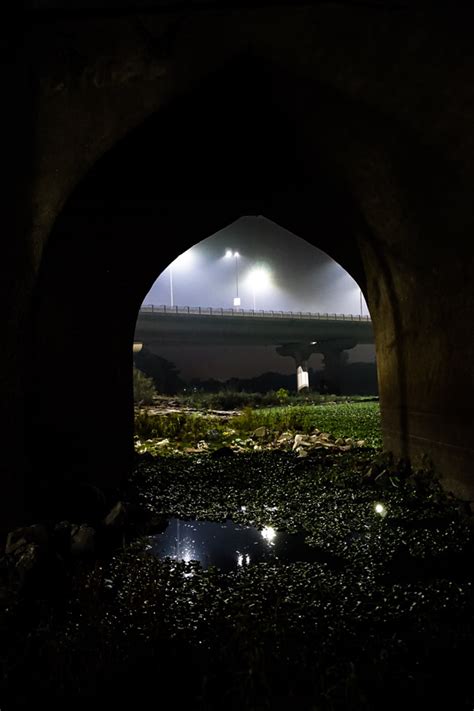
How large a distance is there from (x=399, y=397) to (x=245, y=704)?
4.61m

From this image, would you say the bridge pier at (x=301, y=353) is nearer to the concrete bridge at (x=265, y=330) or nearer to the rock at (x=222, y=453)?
the concrete bridge at (x=265, y=330)

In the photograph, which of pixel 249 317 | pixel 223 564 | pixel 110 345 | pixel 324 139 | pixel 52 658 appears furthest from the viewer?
pixel 249 317

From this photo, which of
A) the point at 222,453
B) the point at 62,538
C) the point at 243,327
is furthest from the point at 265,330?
the point at 62,538

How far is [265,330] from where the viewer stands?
45.3 metres

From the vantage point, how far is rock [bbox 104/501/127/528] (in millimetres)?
3951

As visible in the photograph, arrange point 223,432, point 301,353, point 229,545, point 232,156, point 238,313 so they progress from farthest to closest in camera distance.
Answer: point 301,353 → point 238,313 → point 223,432 → point 232,156 → point 229,545

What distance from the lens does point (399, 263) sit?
507 cm

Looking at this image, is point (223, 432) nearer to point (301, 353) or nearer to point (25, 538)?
point (25, 538)

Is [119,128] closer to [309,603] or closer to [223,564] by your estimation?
[223,564]

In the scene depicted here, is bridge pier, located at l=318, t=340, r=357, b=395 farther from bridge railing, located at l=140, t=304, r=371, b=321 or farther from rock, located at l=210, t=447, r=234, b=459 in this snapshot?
rock, located at l=210, t=447, r=234, b=459

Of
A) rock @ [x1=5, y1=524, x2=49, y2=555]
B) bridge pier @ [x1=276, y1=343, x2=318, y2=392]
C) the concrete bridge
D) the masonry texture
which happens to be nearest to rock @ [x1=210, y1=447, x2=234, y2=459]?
the masonry texture

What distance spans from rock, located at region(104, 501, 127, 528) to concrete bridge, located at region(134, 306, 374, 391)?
114ft

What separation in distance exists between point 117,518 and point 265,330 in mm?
41782

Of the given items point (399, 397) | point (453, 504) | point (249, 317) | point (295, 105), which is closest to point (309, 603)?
point (453, 504)
